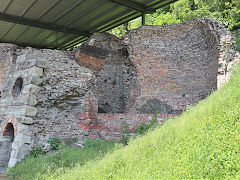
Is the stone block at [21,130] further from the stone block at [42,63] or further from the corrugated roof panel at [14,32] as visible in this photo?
the corrugated roof panel at [14,32]

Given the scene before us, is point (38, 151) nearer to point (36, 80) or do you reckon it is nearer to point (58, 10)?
point (36, 80)

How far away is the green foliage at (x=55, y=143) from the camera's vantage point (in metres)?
7.52

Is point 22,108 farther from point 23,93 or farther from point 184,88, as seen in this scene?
point 184,88

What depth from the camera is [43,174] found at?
519 centimetres

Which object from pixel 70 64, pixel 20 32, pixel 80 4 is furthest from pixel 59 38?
pixel 70 64

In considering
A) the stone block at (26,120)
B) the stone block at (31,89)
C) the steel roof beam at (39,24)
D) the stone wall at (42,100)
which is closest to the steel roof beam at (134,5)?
the steel roof beam at (39,24)

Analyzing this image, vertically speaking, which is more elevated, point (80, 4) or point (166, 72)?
point (80, 4)

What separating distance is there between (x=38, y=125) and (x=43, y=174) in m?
2.92

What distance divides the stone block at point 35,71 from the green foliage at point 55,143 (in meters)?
2.44

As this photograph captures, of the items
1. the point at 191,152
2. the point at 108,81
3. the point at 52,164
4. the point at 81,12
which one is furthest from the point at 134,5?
the point at 191,152

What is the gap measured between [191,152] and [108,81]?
8.71m

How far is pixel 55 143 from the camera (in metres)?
7.61

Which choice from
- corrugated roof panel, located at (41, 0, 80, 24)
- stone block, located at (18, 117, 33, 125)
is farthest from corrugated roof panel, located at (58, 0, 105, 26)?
stone block, located at (18, 117, 33, 125)

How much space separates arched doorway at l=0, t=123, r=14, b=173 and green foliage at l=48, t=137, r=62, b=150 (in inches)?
76.2
